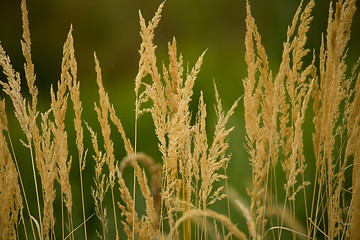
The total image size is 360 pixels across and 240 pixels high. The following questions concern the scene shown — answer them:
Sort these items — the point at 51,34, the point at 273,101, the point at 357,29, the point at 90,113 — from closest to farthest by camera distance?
the point at 273,101
the point at 357,29
the point at 90,113
the point at 51,34

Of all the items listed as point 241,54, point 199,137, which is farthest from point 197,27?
point 199,137

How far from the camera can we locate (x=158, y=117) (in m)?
1.28

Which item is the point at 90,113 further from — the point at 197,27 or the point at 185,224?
the point at 185,224

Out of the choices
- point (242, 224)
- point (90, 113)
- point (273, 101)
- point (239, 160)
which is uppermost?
point (273, 101)

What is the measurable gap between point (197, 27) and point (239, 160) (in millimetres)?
1364

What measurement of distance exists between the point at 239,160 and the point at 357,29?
5.19ft

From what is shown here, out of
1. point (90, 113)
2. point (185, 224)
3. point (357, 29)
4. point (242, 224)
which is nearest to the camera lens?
point (185, 224)

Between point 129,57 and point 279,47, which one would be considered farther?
point 129,57

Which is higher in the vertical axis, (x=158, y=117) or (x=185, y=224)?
(x=158, y=117)

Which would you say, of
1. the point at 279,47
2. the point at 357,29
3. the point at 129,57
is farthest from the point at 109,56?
the point at 357,29

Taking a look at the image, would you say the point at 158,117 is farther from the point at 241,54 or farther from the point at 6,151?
the point at 241,54

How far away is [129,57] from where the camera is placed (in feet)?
11.7

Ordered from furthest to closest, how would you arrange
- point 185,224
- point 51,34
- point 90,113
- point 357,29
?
point 51,34, point 90,113, point 357,29, point 185,224

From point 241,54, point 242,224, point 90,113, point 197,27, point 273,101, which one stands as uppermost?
point 197,27
